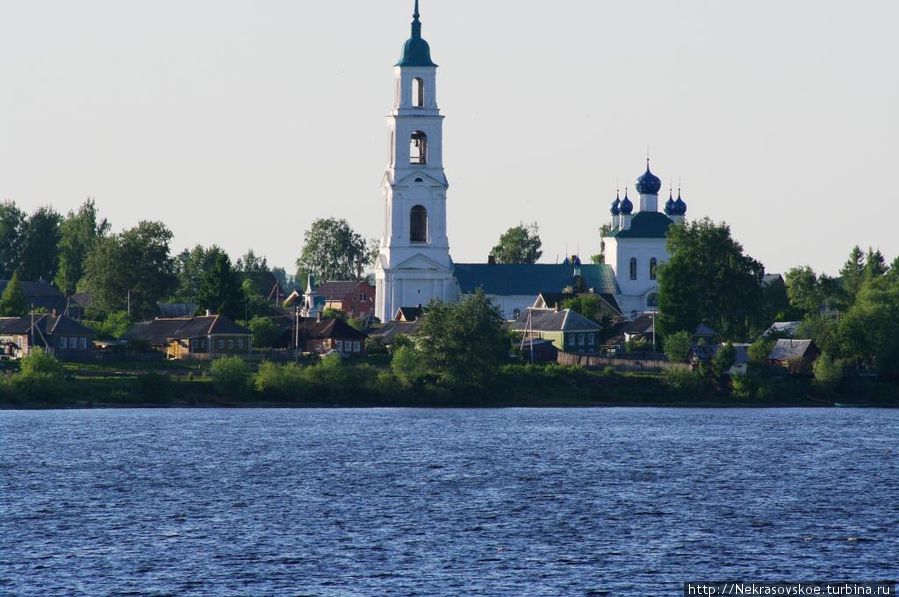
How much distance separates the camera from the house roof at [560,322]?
123 metres

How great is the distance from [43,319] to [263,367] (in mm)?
19474

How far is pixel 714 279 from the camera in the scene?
126 m

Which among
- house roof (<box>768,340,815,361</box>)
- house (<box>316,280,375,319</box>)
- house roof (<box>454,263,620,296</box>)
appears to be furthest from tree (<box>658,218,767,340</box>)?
house (<box>316,280,375,319</box>)

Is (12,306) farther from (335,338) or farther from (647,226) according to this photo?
(647,226)

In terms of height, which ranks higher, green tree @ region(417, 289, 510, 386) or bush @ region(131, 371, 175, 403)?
green tree @ region(417, 289, 510, 386)

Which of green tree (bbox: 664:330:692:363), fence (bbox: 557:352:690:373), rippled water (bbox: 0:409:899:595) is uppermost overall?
green tree (bbox: 664:330:692:363)

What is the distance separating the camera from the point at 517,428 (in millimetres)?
87500

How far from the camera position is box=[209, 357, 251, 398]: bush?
99188 millimetres

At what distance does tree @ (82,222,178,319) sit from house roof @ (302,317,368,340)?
28.7 m

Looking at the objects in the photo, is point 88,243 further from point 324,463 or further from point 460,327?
point 324,463

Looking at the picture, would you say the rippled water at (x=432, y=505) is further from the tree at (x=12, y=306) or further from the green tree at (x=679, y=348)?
the tree at (x=12, y=306)

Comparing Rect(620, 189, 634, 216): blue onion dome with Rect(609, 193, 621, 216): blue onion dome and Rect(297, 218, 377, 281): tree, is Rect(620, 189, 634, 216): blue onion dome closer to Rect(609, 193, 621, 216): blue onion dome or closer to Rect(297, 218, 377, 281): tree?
Rect(609, 193, 621, 216): blue onion dome

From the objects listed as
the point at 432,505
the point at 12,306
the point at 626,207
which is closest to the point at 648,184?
the point at 626,207

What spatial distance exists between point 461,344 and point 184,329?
22802 millimetres
